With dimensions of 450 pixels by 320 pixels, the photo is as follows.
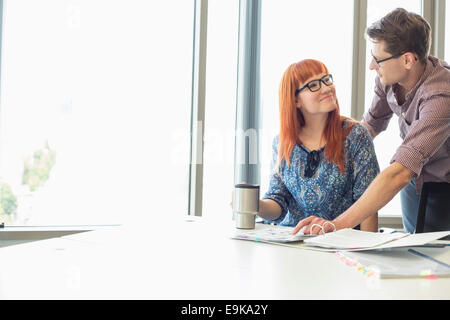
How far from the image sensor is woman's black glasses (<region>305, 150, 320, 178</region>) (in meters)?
1.93

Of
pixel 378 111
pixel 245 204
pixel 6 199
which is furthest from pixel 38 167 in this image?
pixel 378 111

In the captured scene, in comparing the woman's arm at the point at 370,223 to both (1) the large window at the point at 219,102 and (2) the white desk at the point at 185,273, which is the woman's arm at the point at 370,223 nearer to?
(2) the white desk at the point at 185,273

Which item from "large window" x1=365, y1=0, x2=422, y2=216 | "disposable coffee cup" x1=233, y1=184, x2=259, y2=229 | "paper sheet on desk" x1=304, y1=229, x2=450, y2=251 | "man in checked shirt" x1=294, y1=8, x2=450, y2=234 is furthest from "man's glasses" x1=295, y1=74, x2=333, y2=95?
"large window" x1=365, y1=0, x2=422, y2=216

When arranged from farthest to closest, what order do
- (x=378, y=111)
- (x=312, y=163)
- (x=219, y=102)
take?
(x=219, y=102)
(x=378, y=111)
(x=312, y=163)

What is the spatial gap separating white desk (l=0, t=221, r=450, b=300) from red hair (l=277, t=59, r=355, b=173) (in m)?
0.74

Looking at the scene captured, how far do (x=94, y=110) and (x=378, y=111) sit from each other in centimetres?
163

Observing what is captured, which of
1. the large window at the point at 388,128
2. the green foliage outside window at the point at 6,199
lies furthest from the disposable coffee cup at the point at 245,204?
the large window at the point at 388,128

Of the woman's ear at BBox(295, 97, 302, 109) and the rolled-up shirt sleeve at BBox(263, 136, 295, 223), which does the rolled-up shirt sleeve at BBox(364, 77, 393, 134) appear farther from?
the rolled-up shirt sleeve at BBox(263, 136, 295, 223)

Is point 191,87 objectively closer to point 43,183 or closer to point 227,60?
point 227,60

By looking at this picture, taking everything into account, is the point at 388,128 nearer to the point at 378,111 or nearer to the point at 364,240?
the point at 378,111

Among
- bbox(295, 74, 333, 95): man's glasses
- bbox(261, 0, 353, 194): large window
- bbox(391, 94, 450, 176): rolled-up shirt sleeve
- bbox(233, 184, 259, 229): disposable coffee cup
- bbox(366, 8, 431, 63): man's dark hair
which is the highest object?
bbox(261, 0, 353, 194): large window

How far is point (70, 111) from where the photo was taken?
277cm

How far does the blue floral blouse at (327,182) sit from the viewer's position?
1.90 m

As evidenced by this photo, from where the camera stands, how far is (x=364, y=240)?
127cm
